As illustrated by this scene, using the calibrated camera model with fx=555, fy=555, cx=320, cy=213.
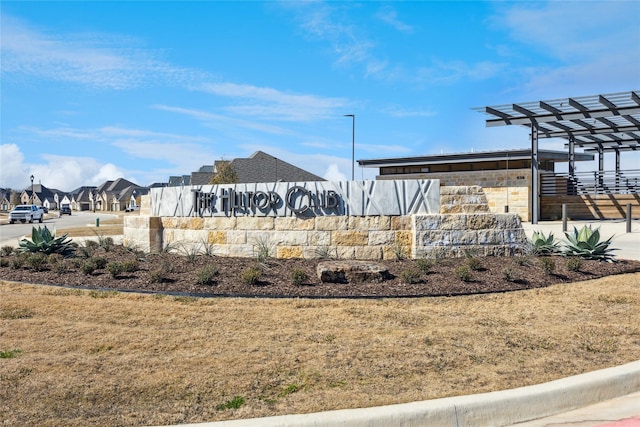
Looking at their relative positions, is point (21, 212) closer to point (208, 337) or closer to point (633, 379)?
point (208, 337)

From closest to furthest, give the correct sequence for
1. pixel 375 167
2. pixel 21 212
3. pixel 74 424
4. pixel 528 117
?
pixel 74 424, pixel 528 117, pixel 375 167, pixel 21 212

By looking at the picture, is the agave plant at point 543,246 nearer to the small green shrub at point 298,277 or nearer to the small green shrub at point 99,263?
the small green shrub at point 298,277

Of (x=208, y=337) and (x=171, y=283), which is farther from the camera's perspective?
(x=171, y=283)

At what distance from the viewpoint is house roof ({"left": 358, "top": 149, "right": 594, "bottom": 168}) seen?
3422 centimetres

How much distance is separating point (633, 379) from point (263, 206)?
892 cm

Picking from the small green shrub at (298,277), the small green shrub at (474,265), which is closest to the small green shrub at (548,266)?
the small green shrub at (474,265)

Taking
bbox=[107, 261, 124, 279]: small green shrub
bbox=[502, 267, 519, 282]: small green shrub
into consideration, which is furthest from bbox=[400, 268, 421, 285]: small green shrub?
bbox=[107, 261, 124, 279]: small green shrub

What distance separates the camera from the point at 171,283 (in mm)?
9969

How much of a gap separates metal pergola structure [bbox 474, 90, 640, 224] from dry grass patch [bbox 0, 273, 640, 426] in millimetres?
19162

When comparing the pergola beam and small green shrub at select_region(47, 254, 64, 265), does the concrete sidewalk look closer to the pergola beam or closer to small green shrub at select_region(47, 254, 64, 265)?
small green shrub at select_region(47, 254, 64, 265)

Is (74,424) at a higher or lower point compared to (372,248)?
lower

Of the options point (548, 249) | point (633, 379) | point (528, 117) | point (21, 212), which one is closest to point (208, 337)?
point (633, 379)

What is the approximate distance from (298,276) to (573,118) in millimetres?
22986

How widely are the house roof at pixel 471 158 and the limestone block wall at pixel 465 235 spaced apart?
2301 centimetres
